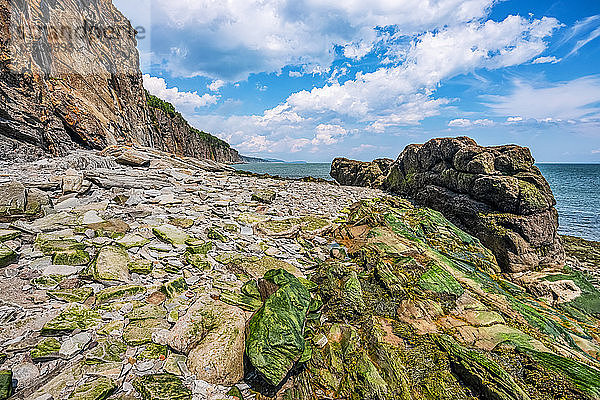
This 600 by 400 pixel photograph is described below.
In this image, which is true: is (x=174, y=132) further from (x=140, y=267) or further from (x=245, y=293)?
(x=245, y=293)

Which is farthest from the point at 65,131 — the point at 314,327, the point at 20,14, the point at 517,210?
the point at 517,210

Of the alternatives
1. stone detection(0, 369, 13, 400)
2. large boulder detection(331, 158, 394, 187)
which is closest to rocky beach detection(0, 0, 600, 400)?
stone detection(0, 369, 13, 400)

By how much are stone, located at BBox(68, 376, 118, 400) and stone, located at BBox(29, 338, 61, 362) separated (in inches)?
24.2

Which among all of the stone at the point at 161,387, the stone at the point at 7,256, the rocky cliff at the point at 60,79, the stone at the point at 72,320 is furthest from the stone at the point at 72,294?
the rocky cliff at the point at 60,79

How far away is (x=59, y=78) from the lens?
48.0 ft

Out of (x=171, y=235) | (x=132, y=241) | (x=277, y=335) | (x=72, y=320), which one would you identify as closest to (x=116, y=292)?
(x=72, y=320)

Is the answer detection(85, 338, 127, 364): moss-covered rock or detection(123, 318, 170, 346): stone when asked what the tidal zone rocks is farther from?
detection(85, 338, 127, 364): moss-covered rock

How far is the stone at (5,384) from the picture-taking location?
7.80 feet

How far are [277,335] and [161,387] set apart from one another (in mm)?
→ 1389

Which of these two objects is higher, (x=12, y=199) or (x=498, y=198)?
(x=12, y=199)

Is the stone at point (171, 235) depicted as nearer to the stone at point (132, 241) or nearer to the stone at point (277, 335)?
the stone at point (132, 241)

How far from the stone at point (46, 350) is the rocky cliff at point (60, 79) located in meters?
12.1

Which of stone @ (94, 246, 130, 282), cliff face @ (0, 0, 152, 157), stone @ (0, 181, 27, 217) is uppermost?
cliff face @ (0, 0, 152, 157)

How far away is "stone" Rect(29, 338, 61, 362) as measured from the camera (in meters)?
2.82
